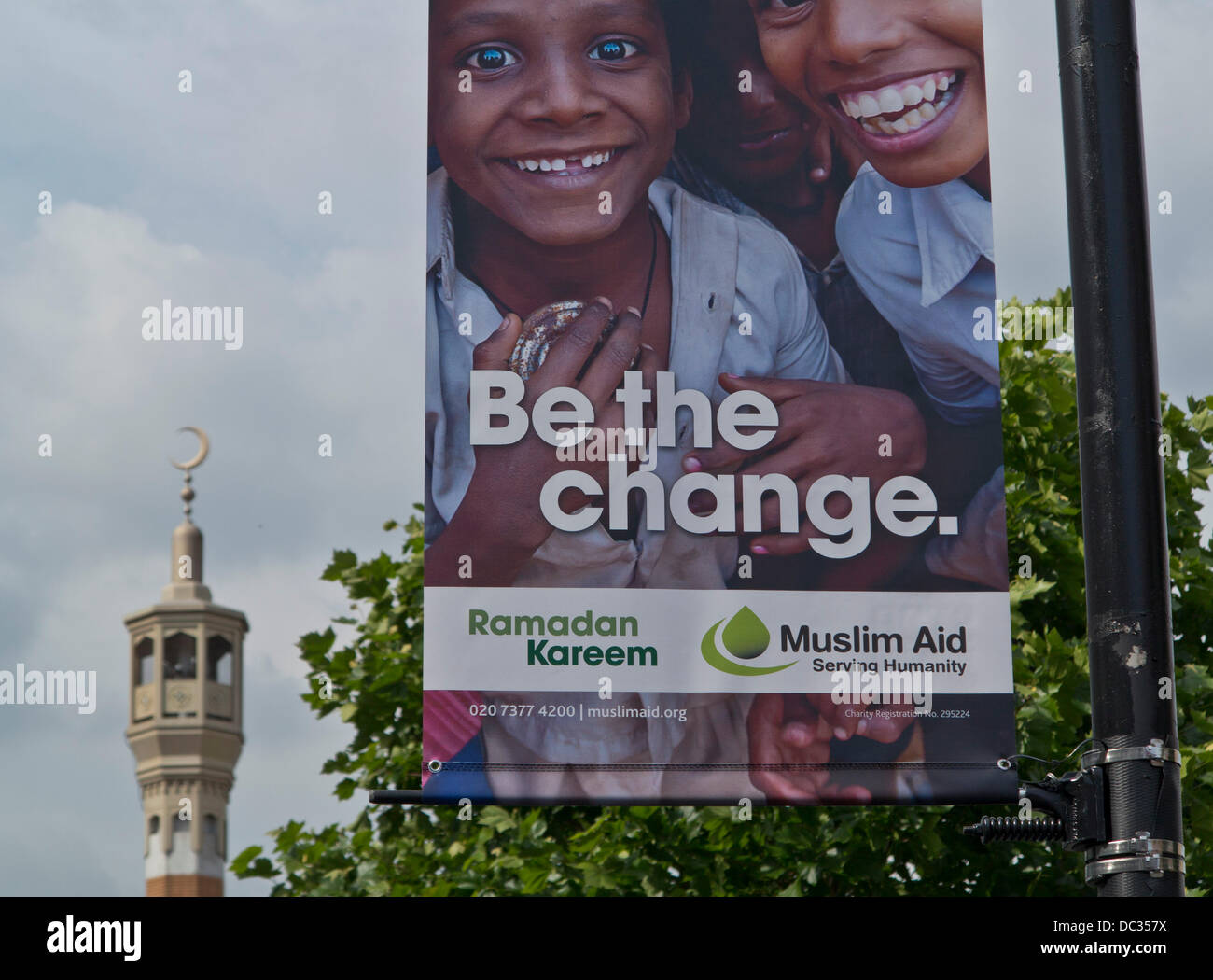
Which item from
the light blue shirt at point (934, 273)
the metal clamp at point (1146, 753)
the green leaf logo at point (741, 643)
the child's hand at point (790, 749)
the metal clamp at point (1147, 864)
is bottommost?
the metal clamp at point (1147, 864)

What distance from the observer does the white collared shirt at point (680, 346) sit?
352 inches

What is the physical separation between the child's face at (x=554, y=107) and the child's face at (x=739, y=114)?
158mm

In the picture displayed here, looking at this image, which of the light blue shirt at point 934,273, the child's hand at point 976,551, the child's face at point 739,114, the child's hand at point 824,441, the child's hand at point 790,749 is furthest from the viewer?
the child's face at point 739,114

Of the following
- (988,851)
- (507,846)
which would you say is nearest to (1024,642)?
(988,851)

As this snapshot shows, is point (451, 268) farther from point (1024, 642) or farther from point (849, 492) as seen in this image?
point (1024, 642)

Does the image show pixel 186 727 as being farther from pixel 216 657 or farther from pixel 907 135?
pixel 907 135

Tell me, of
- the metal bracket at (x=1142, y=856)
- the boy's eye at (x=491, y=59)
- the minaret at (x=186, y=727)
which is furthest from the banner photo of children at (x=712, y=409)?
the minaret at (x=186, y=727)

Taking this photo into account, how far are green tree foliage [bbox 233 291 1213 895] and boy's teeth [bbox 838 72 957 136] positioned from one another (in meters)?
6.84

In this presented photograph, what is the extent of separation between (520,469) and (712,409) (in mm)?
1070

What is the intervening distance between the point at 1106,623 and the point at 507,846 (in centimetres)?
1336

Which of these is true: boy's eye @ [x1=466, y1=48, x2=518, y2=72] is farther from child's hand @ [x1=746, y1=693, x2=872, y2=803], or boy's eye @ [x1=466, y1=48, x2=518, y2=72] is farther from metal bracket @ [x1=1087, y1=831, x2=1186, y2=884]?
metal bracket @ [x1=1087, y1=831, x2=1186, y2=884]

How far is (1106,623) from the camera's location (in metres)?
5.59

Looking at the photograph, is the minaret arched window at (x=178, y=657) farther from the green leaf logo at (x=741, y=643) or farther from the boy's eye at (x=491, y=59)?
the green leaf logo at (x=741, y=643)

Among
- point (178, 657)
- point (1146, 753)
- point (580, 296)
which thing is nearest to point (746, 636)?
point (580, 296)
